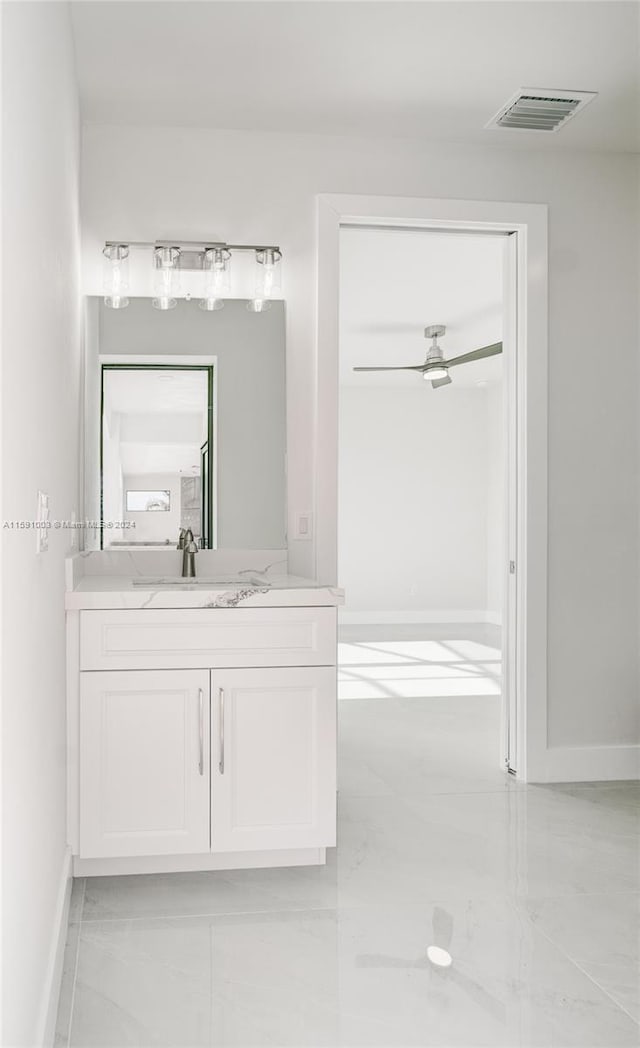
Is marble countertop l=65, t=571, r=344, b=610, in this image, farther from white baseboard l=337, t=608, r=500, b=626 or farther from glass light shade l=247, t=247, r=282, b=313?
white baseboard l=337, t=608, r=500, b=626

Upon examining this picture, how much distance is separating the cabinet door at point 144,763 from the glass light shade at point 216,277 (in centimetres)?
147

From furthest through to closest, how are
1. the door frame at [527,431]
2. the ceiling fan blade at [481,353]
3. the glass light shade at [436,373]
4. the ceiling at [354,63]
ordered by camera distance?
the glass light shade at [436,373], the ceiling fan blade at [481,353], the door frame at [527,431], the ceiling at [354,63]

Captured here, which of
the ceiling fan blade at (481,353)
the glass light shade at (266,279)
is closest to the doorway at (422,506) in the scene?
the ceiling fan blade at (481,353)

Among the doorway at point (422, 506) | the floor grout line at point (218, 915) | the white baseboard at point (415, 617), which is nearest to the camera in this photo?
the floor grout line at point (218, 915)

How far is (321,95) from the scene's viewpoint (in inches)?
115

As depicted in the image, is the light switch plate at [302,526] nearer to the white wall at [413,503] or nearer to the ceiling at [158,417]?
the ceiling at [158,417]

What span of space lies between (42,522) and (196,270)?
1812 millimetres

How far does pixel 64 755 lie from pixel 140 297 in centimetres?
171

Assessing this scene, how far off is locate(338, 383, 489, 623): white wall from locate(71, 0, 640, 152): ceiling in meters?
5.49

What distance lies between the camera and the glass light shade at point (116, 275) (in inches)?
120

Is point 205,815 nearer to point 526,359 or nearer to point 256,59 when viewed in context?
point 526,359

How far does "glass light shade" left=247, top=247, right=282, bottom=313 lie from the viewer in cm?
315

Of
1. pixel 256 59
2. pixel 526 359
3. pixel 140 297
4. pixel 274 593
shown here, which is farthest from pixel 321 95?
pixel 274 593

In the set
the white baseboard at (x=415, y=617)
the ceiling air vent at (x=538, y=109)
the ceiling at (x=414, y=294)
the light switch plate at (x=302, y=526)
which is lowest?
the white baseboard at (x=415, y=617)
